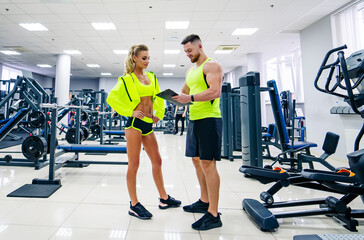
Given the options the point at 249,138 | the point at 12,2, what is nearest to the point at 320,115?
the point at 249,138

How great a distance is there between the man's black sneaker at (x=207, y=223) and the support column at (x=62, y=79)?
954 centimetres

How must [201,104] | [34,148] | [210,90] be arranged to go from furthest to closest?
[34,148] < [201,104] < [210,90]

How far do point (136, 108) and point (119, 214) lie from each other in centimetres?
99

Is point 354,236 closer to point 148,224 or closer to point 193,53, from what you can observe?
point 148,224

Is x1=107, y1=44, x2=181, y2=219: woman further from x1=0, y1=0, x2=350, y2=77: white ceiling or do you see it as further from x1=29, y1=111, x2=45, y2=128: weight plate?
x1=0, y1=0, x2=350, y2=77: white ceiling

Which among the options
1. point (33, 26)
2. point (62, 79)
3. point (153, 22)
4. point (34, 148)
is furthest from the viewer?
point (62, 79)

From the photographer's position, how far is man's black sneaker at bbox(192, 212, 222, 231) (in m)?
1.46

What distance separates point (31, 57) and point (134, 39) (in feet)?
21.3

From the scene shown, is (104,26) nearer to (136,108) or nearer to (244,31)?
(244,31)

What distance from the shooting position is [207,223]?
147 cm

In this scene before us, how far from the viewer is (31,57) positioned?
9.61 metres

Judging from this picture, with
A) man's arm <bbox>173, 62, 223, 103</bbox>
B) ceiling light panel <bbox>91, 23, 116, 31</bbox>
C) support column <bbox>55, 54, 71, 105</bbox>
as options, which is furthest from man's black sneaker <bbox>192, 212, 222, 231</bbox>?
support column <bbox>55, 54, 71, 105</bbox>

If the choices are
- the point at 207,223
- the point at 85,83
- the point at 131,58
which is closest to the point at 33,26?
the point at 131,58

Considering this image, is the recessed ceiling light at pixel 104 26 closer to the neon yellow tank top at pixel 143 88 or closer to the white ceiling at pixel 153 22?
the white ceiling at pixel 153 22
